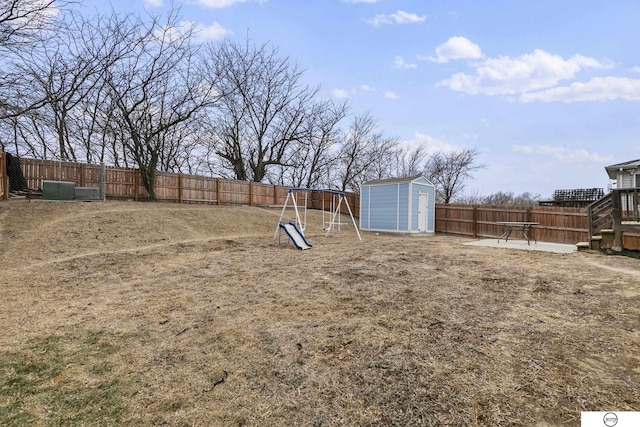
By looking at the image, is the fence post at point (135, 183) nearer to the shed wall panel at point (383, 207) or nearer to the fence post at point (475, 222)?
the shed wall panel at point (383, 207)

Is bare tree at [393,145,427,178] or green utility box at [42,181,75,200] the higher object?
bare tree at [393,145,427,178]

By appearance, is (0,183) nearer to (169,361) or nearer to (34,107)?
(34,107)

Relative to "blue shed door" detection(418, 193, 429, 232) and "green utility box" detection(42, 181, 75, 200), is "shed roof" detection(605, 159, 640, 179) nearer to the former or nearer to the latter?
"blue shed door" detection(418, 193, 429, 232)

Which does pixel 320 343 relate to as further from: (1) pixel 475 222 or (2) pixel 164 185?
(2) pixel 164 185

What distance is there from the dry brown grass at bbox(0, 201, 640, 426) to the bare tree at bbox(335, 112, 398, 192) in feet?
68.8

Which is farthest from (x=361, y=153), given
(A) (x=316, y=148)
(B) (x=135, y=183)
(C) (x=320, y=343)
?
(C) (x=320, y=343)

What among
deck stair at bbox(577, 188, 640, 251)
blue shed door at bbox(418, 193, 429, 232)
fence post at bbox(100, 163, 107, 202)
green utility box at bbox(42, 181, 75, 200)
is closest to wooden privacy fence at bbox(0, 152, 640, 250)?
fence post at bbox(100, 163, 107, 202)

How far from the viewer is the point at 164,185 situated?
577 inches

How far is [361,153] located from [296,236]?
18.8m

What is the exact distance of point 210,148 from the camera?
21500 millimetres

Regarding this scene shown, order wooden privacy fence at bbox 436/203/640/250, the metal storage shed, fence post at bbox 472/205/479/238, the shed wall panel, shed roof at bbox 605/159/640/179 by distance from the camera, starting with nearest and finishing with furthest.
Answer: wooden privacy fence at bbox 436/203/640/250, shed roof at bbox 605/159/640/179, the metal storage shed, fence post at bbox 472/205/479/238, the shed wall panel

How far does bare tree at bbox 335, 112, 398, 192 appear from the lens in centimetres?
2616

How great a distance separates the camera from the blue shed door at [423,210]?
1390 centimetres

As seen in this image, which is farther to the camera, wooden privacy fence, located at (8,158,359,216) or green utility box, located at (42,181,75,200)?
wooden privacy fence, located at (8,158,359,216)
